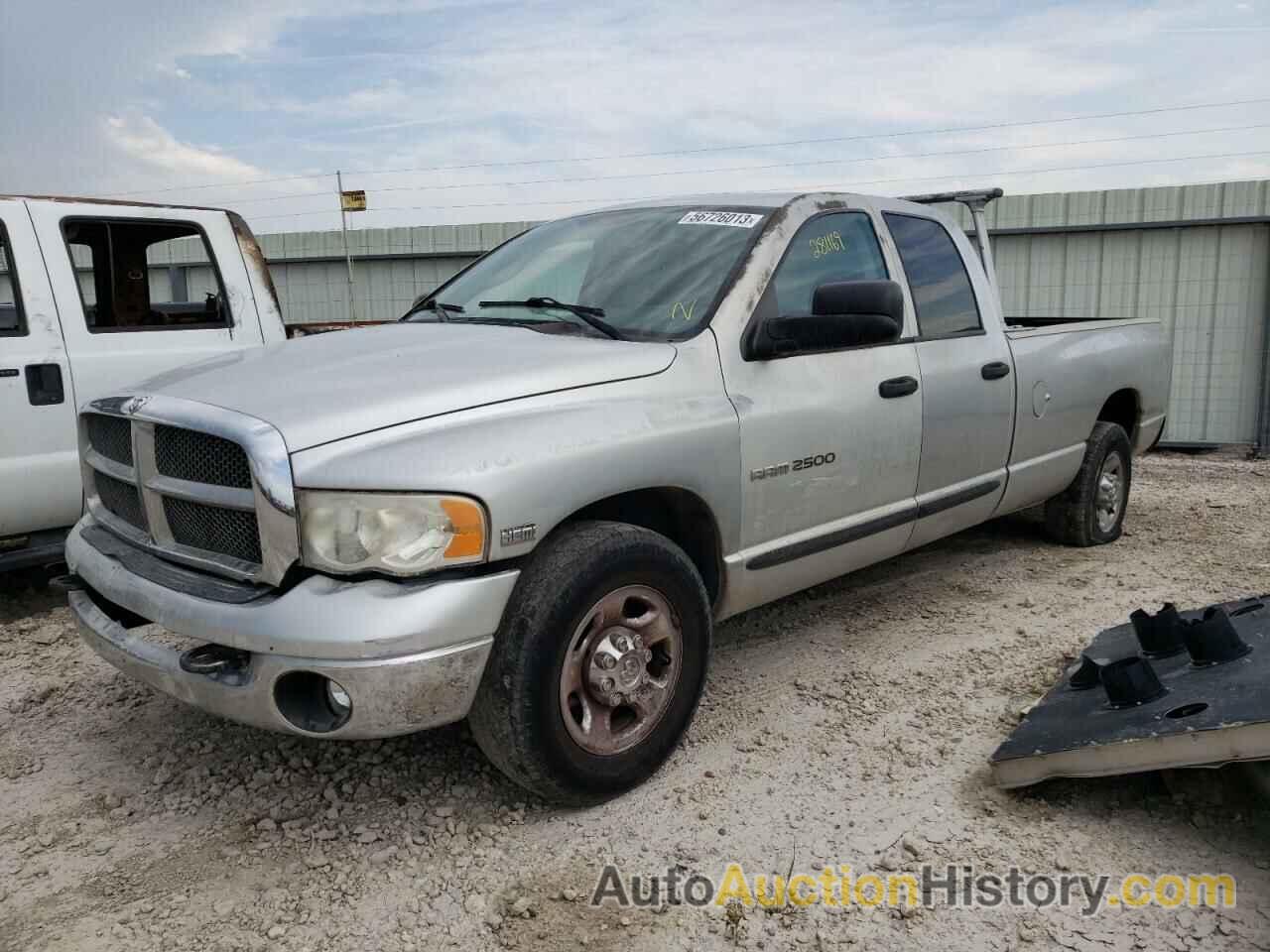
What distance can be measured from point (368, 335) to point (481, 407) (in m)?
1.05

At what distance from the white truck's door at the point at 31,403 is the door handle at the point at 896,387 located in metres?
3.71

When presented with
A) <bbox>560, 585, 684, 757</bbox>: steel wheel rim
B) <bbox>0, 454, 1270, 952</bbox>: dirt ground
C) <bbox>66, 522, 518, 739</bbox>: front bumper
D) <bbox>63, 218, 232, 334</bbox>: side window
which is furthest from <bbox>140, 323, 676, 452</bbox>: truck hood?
<bbox>63, 218, 232, 334</bbox>: side window

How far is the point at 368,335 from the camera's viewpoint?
3.52m

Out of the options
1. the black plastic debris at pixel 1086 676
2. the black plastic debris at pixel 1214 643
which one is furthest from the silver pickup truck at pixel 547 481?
the black plastic debris at pixel 1214 643

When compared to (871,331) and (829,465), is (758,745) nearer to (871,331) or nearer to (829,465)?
(829,465)

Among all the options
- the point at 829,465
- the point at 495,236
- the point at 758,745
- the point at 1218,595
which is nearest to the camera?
the point at 758,745

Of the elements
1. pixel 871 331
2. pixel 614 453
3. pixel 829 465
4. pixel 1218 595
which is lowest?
pixel 1218 595

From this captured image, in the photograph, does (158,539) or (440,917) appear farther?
(158,539)

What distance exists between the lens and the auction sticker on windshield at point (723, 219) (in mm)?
3645

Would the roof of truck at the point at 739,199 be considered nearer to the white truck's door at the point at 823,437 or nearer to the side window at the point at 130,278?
the white truck's door at the point at 823,437

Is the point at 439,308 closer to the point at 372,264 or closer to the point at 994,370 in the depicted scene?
the point at 994,370

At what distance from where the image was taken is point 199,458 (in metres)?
2.72

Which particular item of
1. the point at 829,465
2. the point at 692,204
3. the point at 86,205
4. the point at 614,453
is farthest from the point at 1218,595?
the point at 86,205

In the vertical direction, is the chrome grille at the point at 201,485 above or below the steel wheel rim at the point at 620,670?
above
